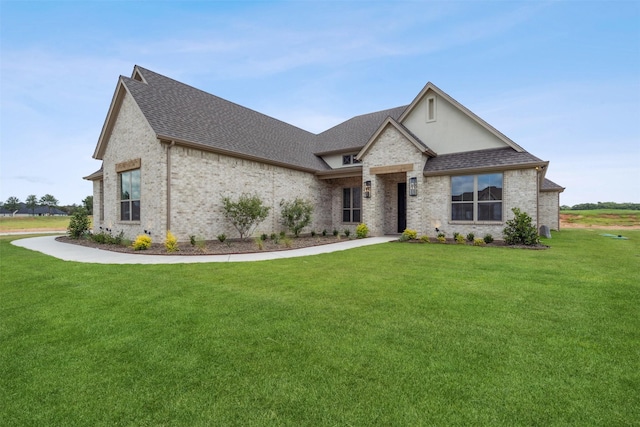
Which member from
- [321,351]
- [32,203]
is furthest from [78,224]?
[32,203]

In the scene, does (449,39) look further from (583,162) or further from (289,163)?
(583,162)

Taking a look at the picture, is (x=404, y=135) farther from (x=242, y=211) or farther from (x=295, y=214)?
(x=242, y=211)

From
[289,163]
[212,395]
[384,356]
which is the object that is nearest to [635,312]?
[384,356]

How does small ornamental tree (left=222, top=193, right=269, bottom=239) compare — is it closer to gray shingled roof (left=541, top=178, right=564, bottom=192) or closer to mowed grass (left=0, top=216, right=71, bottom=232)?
gray shingled roof (left=541, top=178, right=564, bottom=192)

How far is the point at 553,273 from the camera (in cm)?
665

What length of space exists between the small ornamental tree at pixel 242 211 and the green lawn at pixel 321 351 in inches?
295

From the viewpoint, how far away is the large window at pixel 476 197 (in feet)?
44.6

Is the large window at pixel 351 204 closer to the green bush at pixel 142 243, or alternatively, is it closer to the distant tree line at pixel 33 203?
the green bush at pixel 142 243

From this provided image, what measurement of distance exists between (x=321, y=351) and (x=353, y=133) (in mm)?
19826

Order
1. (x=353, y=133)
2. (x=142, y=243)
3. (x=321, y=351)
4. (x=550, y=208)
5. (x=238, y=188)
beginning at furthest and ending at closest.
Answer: (x=550, y=208) → (x=353, y=133) → (x=238, y=188) → (x=142, y=243) → (x=321, y=351)

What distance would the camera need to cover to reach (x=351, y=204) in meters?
19.5

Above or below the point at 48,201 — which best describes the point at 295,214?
below

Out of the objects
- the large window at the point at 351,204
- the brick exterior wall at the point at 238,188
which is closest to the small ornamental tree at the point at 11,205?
the brick exterior wall at the point at 238,188

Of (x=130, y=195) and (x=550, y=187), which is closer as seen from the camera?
(x=130, y=195)
